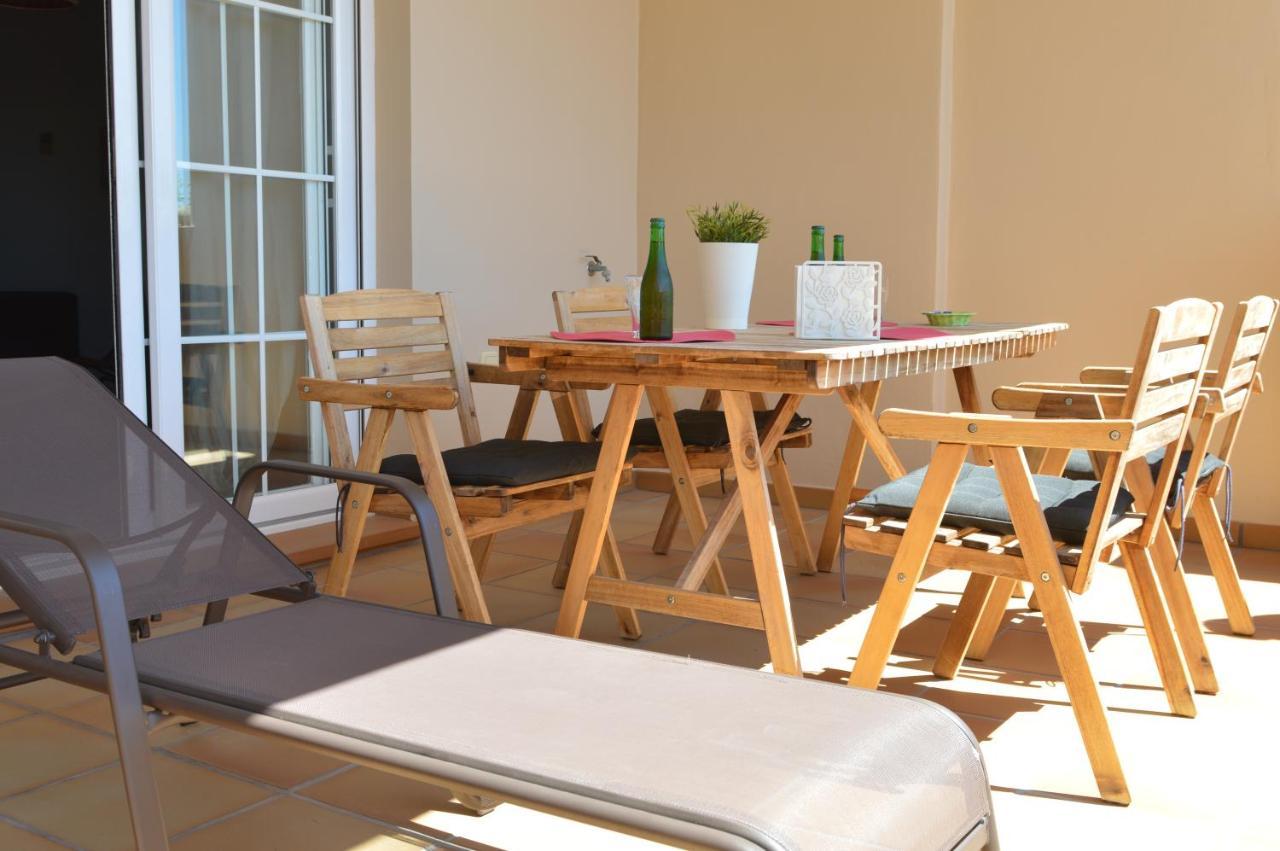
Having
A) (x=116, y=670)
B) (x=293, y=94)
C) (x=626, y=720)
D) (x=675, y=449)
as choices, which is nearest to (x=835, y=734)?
(x=626, y=720)

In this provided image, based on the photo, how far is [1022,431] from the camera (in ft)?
7.85

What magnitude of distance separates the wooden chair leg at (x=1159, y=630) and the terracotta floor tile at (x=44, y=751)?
7.58 ft

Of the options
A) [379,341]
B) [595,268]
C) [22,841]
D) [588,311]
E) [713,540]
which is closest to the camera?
[22,841]

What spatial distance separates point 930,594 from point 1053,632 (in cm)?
171

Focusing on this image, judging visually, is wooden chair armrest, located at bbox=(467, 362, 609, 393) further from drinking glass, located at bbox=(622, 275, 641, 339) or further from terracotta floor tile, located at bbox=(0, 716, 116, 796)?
terracotta floor tile, located at bbox=(0, 716, 116, 796)

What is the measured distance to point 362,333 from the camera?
11.3ft

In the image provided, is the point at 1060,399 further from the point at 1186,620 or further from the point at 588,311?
the point at 588,311

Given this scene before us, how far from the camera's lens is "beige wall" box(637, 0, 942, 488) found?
545cm

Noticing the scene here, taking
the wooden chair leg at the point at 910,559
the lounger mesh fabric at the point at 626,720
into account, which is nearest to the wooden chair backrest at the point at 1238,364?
the wooden chair leg at the point at 910,559

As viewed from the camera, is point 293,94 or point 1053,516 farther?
point 293,94

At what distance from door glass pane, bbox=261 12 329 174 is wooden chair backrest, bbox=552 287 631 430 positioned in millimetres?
1166

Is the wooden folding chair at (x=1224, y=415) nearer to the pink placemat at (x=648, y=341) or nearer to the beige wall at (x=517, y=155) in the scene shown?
the pink placemat at (x=648, y=341)

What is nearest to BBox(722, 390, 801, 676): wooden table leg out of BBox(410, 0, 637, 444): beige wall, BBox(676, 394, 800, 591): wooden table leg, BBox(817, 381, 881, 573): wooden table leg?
BBox(676, 394, 800, 591): wooden table leg

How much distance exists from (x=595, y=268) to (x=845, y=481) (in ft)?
6.80
